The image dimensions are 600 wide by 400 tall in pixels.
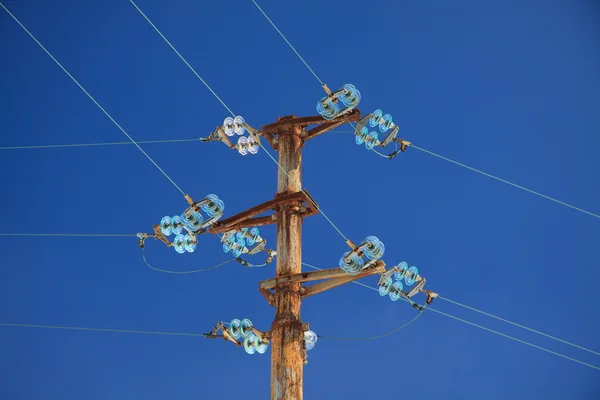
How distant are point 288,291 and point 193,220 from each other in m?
2.13

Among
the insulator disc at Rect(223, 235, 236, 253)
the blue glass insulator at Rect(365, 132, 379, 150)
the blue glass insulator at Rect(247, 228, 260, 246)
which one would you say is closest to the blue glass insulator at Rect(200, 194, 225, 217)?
the insulator disc at Rect(223, 235, 236, 253)

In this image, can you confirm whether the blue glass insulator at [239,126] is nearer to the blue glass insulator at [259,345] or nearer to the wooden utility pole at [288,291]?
the wooden utility pole at [288,291]

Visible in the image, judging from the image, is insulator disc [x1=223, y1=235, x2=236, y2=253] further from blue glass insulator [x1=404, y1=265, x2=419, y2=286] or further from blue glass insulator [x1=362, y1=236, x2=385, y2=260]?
blue glass insulator [x1=404, y1=265, x2=419, y2=286]

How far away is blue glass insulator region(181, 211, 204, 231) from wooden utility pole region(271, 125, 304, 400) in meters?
1.38

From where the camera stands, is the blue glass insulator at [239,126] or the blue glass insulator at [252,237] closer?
the blue glass insulator at [239,126]

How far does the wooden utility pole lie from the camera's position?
1194 cm

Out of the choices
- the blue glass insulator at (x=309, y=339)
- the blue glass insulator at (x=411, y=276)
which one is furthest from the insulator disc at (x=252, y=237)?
the blue glass insulator at (x=411, y=276)

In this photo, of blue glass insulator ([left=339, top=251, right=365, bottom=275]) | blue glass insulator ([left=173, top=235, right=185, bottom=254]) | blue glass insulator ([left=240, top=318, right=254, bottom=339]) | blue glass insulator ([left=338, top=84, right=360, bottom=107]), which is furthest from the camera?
blue glass insulator ([left=338, top=84, right=360, bottom=107])

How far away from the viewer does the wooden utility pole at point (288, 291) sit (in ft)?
39.2

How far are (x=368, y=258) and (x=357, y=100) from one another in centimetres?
310

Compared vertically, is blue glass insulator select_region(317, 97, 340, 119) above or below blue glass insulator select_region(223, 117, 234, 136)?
below

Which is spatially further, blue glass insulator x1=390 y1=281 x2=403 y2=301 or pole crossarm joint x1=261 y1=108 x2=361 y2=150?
pole crossarm joint x1=261 y1=108 x2=361 y2=150

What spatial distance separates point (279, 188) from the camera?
45.2 feet

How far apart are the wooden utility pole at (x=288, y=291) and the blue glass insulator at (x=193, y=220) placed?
4.54 ft
